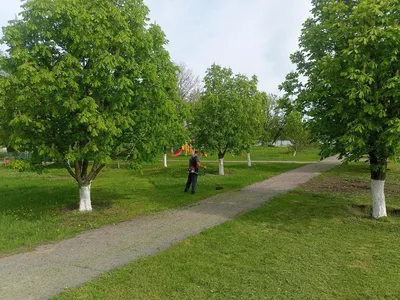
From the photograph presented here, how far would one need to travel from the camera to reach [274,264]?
475cm

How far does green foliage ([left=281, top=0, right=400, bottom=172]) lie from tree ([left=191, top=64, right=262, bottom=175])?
916cm

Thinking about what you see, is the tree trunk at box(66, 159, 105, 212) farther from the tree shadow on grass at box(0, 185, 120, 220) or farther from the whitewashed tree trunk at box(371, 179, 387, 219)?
the whitewashed tree trunk at box(371, 179, 387, 219)

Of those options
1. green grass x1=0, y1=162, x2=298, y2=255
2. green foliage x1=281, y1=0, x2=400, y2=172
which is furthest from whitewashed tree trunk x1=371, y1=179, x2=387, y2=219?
green grass x1=0, y1=162, x2=298, y2=255

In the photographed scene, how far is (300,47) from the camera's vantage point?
8242 millimetres

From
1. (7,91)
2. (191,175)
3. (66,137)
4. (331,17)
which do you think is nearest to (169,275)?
(66,137)

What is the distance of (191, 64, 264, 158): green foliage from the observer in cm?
1667

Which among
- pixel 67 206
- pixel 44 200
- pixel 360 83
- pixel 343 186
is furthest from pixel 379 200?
pixel 44 200

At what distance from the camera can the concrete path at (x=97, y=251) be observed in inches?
162

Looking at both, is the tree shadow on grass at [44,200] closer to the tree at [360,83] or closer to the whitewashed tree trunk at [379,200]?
the tree at [360,83]

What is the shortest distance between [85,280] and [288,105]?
6.44 m

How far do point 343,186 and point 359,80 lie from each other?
7.51 meters

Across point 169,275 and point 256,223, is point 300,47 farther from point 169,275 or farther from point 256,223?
point 169,275

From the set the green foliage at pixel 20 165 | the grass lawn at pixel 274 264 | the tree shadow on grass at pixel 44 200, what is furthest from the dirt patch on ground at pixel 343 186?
the green foliage at pixel 20 165

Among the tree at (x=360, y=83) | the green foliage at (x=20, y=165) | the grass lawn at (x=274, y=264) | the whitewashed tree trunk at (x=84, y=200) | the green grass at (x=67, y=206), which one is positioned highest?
the tree at (x=360, y=83)
